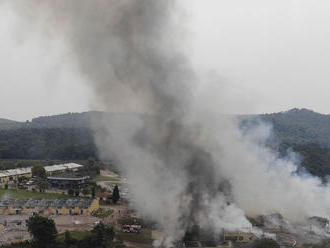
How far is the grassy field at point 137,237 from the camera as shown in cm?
3136

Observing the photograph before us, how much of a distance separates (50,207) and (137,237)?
12829 millimetres

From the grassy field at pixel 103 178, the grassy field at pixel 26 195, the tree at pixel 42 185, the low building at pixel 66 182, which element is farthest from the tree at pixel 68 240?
the grassy field at pixel 103 178

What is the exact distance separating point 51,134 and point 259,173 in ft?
264

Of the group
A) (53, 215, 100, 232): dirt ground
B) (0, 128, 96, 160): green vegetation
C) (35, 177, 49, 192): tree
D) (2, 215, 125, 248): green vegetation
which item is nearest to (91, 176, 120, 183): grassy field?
(35, 177, 49, 192): tree

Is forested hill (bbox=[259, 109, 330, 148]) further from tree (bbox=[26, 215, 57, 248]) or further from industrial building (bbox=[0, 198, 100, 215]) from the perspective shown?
tree (bbox=[26, 215, 57, 248])

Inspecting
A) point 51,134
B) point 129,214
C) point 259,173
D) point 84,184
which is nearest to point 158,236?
point 129,214

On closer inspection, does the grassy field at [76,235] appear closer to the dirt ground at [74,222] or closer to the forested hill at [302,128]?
the dirt ground at [74,222]

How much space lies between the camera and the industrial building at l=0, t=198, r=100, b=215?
4034 centimetres

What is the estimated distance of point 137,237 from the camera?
31891 mm

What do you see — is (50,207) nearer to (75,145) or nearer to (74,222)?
(74,222)

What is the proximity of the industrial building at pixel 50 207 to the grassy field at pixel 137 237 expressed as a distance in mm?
8808

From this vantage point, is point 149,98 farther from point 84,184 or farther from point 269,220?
point 84,184

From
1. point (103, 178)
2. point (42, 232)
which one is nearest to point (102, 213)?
point (42, 232)

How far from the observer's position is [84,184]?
196 feet
